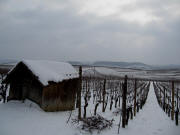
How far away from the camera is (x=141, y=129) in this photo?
8.64 meters

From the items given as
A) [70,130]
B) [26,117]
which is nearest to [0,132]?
[26,117]

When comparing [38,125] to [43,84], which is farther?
[43,84]

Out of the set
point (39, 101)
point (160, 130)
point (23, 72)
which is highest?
point (23, 72)

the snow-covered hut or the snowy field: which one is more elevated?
the snow-covered hut

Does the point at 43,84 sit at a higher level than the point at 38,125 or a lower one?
higher

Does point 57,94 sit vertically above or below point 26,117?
above

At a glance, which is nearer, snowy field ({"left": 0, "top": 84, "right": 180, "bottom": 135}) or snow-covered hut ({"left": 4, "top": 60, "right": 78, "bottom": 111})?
snowy field ({"left": 0, "top": 84, "right": 180, "bottom": 135})

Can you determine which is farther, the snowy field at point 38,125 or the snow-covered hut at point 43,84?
the snow-covered hut at point 43,84

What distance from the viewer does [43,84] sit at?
856 cm

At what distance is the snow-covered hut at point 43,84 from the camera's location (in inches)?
362

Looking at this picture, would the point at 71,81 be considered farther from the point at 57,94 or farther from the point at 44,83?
the point at 44,83

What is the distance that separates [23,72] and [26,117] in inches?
157

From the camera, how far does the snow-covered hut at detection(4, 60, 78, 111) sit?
362 inches

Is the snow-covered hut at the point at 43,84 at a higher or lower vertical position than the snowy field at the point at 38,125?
higher
